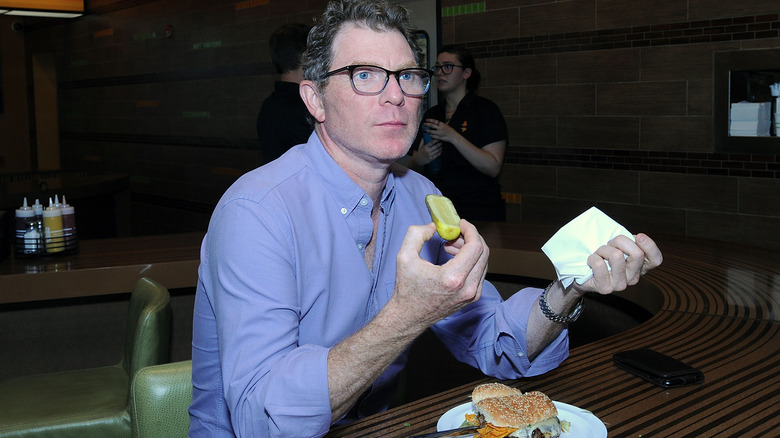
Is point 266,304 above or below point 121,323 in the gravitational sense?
above

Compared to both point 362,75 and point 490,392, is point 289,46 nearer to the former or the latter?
point 362,75

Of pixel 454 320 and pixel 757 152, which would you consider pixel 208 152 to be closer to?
pixel 757 152

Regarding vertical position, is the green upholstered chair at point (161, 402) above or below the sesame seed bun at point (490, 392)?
below

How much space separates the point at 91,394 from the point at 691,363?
6.29ft

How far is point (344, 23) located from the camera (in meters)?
1.63

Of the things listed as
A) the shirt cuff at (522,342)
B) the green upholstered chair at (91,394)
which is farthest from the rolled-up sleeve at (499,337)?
the green upholstered chair at (91,394)

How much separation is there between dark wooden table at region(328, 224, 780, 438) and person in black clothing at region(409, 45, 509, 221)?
5.18ft

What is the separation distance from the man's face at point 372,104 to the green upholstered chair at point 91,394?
1.01 meters

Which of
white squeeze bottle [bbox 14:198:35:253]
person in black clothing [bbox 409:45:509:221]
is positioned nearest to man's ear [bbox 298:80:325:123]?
white squeeze bottle [bbox 14:198:35:253]

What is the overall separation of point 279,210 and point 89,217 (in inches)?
213

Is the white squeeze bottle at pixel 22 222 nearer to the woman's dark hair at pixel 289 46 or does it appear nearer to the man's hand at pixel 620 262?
the woman's dark hair at pixel 289 46

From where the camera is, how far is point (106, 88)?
1100 centimetres

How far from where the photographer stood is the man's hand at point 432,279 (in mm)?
1231

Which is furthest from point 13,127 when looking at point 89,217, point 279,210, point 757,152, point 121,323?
point 279,210
